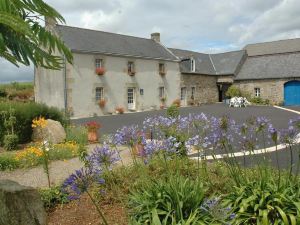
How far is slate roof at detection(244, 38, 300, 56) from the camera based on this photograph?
4724 centimetres

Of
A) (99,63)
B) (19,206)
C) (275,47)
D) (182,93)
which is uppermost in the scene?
(275,47)

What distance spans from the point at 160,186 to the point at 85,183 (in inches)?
58.7

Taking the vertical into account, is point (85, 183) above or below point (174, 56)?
below

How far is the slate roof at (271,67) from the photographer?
1362 inches

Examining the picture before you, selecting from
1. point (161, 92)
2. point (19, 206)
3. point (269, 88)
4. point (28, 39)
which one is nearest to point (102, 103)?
point (161, 92)

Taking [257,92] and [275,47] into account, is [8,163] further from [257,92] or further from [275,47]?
[275,47]

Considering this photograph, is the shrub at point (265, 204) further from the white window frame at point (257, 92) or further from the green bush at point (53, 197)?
the white window frame at point (257, 92)

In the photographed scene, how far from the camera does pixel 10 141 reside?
11.8m

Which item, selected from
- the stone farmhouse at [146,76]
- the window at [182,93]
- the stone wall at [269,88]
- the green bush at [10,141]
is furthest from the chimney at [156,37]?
the green bush at [10,141]

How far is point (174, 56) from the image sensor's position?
3359 centimetres

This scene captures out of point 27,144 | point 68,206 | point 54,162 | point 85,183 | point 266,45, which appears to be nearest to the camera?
point 85,183

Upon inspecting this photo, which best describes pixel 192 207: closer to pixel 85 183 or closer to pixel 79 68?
pixel 85 183

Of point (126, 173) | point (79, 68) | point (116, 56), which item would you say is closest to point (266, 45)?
point (116, 56)

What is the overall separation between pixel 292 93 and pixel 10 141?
2918cm
